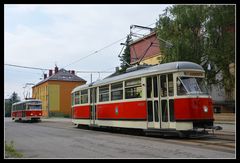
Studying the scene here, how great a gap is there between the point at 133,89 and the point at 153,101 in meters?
1.78

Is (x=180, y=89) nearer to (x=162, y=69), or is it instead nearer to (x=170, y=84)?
(x=170, y=84)

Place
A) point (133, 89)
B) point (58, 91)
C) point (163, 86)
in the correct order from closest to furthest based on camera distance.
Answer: point (163, 86) → point (133, 89) → point (58, 91)

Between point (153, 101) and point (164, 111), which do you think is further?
point (153, 101)

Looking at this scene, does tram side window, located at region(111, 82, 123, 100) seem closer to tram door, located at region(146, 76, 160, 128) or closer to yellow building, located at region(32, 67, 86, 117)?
tram door, located at region(146, 76, 160, 128)

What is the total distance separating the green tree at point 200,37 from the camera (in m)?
21.4

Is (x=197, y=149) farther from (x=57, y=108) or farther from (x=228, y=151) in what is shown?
(x=57, y=108)

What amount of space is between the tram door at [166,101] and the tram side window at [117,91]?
132 inches

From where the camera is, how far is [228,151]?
11453mm

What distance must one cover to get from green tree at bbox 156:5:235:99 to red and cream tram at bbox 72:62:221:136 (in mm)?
4637

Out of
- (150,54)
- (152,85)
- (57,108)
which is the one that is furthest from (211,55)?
(57,108)

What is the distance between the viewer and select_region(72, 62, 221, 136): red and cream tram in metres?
15.2

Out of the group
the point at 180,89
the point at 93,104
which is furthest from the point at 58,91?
the point at 180,89

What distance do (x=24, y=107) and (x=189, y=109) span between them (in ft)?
106

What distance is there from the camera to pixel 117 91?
1950 cm
